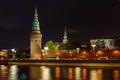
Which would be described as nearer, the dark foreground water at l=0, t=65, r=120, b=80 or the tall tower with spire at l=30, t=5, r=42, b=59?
the dark foreground water at l=0, t=65, r=120, b=80

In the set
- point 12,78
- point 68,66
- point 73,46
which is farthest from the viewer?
point 73,46

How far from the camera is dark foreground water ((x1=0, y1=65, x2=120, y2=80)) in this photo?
205ft

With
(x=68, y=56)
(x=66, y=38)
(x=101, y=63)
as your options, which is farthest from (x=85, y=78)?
(x=66, y=38)

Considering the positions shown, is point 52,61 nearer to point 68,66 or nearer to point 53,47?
point 68,66

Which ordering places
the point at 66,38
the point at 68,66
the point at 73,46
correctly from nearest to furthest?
the point at 68,66 → the point at 73,46 → the point at 66,38

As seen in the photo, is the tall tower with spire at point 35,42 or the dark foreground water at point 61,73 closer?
the dark foreground water at point 61,73

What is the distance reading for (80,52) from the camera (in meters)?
135

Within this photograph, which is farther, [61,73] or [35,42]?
[35,42]

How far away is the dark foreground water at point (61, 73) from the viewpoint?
6244 centimetres

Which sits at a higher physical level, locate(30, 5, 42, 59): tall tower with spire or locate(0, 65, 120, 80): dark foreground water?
locate(30, 5, 42, 59): tall tower with spire

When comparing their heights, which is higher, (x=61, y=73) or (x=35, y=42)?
(x=35, y=42)

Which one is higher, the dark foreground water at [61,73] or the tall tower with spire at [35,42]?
the tall tower with spire at [35,42]

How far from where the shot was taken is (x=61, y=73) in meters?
72.1

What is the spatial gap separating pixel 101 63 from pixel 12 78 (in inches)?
806
